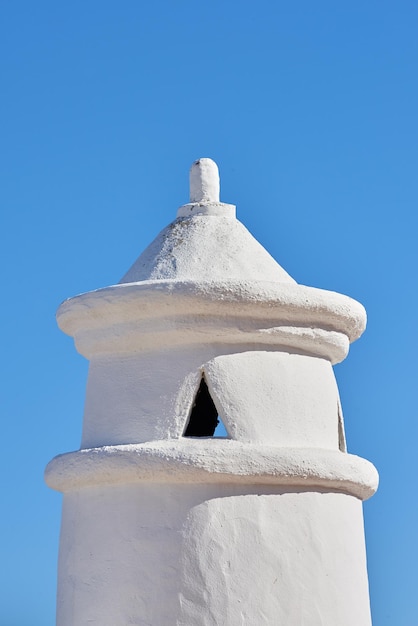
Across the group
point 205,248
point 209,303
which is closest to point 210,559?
point 209,303

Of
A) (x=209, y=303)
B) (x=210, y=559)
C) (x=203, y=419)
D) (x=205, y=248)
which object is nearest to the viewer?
(x=210, y=559)

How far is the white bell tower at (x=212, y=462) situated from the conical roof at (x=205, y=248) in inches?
0.7

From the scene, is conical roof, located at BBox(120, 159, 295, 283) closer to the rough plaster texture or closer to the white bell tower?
the white bell tower

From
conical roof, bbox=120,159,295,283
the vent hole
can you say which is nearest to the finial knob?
conical roof, bbox=120,159,295,283

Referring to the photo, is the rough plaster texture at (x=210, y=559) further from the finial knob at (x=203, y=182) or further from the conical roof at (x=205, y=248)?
the finial knob at (x=203, y=182)

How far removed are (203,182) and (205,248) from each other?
2.13ft

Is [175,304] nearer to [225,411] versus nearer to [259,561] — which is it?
[225,411]

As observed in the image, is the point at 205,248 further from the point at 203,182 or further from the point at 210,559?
the point at 210,559

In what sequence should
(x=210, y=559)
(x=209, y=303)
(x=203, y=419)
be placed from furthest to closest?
(x=203, y=419) < (x=209, y=303) < (x=210, y=559)

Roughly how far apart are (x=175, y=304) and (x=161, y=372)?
1.32 ft

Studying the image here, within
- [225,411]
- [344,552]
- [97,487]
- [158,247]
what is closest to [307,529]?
[344,552]

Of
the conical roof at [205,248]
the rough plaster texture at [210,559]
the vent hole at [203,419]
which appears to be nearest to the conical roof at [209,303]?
the conical roof at [205,248]

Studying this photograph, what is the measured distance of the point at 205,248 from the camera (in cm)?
725

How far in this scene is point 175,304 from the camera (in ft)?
21.7
